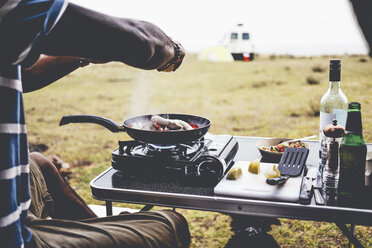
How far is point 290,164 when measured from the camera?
172cm

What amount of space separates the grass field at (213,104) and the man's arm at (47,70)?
72 centimetres

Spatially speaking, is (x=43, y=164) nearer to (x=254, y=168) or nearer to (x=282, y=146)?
(x=254, y=168)

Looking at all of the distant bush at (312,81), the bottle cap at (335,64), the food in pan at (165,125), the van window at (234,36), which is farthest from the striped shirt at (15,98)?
the distant bush at (312,81)

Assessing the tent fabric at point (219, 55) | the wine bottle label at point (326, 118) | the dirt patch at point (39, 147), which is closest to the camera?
the wine bottle label at point (326, 118)

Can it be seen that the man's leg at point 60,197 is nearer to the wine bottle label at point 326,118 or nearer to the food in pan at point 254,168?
the food in pan at point 254,168

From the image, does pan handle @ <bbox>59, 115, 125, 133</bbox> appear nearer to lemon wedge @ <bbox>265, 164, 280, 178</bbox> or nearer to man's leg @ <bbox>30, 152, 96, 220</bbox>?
man's leg @ <bbox>30, 152, 96, 220</bbox>

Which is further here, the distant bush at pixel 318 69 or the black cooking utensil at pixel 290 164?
the distant bush at pixel 318 69

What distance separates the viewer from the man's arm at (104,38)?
1.09m

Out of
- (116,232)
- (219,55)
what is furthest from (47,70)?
(219,55)

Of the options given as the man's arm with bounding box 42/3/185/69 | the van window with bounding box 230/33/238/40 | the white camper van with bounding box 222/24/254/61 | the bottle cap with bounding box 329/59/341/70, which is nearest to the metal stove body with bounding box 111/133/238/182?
the man's arm with bounding box 42/3/185/69

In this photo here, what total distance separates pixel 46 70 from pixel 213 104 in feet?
24.0

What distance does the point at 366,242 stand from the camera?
10.0ft

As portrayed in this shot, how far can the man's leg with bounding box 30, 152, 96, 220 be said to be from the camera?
2.11 meters

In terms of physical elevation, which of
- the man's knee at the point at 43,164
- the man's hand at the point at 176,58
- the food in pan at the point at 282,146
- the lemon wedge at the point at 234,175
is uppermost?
the man's hand at the point at 176,58
